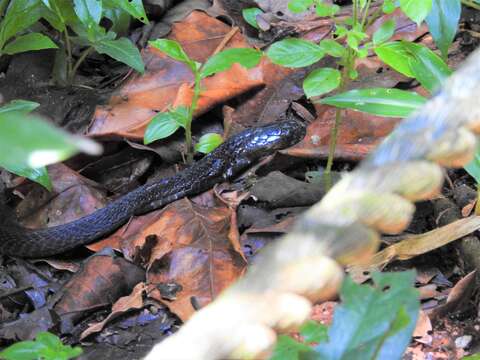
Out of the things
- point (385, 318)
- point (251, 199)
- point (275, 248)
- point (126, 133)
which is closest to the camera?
point (275, 248)

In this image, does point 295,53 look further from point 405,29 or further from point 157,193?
point 405,29

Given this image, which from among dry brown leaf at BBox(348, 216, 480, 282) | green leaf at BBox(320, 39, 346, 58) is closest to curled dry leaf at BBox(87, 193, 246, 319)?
dry brown leaf at BBox(348, 216, 480, 282)

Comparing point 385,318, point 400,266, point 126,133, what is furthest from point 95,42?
point 385,318

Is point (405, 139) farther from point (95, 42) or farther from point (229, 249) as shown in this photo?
point (95, 42)

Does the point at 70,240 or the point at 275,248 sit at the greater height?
the point at 275,248

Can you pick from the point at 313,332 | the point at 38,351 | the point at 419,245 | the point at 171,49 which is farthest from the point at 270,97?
the point at 313,332

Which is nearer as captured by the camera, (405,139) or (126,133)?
(405,139)

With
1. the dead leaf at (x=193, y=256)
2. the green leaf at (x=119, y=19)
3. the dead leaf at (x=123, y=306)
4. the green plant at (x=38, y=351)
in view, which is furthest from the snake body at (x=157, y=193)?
the green plant at (x=38, y=351)

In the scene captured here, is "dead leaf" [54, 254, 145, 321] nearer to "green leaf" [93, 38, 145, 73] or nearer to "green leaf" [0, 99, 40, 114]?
"green leaf" [0, 99, 40, 114]
